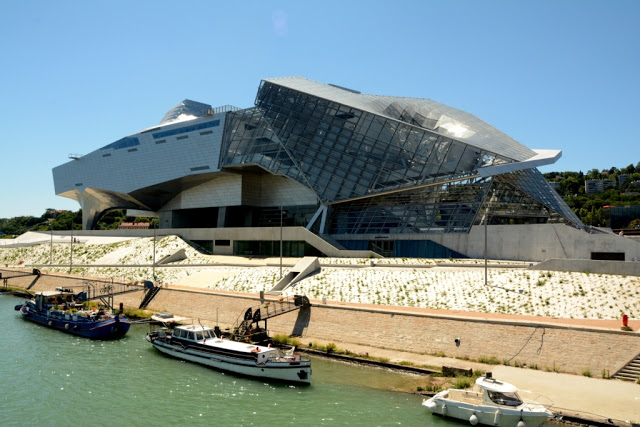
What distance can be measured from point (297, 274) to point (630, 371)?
25263 mm

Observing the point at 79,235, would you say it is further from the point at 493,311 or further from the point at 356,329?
the point at 493,311

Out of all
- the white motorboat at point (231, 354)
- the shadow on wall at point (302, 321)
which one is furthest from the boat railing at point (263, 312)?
the white motorboat at point (231, 354)

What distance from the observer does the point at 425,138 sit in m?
49.8

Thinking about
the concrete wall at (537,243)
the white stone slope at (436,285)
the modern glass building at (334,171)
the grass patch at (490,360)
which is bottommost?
the grass patch at (490,360)

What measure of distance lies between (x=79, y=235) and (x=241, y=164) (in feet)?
113

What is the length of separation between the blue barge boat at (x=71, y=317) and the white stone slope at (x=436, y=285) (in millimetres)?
9521

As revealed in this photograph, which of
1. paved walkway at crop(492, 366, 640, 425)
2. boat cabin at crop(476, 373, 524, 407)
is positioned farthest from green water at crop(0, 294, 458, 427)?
paved walkway at crop(492, 366, 640, 425)

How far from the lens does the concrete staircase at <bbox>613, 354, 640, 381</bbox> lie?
22.5 meters

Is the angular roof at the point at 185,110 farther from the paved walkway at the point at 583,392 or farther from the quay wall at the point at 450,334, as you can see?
the paved walkway at the point at 583,392

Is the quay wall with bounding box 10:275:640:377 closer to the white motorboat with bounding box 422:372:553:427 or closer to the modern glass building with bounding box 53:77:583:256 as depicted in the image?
the white motorboat with bounding box 422:372:553:427

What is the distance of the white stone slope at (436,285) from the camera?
2934cm

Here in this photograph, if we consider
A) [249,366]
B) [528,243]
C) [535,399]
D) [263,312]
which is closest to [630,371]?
[535,399]

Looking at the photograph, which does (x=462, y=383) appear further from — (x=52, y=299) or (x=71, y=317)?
(x=52, y=299)

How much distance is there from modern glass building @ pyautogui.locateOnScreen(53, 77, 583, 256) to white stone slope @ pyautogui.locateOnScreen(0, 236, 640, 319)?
7.84 m
